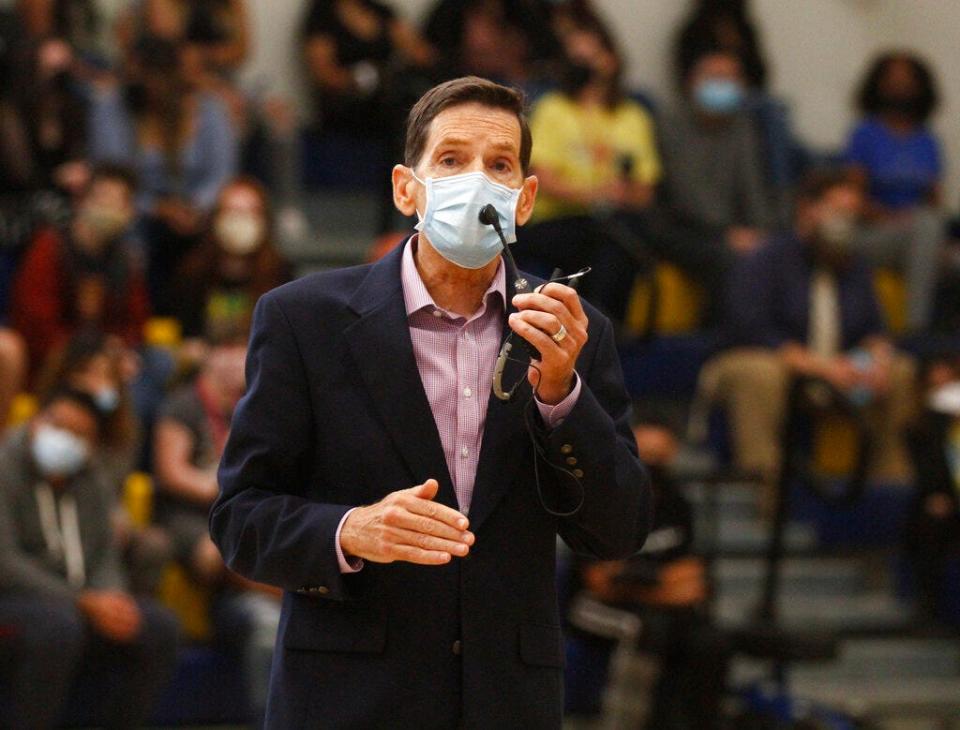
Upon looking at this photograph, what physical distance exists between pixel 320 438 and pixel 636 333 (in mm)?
4849

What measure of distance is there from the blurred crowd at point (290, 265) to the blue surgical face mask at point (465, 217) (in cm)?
319

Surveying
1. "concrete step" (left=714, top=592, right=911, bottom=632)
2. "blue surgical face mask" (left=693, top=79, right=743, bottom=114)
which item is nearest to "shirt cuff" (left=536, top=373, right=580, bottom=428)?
"concrete step" (left=714, top=592, right=911, bottom=632)

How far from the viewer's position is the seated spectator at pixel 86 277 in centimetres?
642

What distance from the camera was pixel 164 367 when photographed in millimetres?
6457

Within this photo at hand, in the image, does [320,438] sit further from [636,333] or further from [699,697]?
[636,333]

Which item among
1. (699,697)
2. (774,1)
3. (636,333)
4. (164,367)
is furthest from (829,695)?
(774,1)

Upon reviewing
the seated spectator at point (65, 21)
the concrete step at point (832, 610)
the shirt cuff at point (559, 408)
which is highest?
the seated spectator at point (65, 21)

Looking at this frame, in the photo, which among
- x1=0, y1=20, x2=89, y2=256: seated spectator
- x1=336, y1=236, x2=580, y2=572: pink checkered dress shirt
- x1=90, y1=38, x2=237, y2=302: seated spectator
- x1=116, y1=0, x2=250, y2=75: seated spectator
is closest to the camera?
x1=336, y1=236, x2=580, y2=572: pink checkered dress shirt

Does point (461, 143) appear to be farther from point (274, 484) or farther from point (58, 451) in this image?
point (58, 451)

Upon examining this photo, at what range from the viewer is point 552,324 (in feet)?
6.68

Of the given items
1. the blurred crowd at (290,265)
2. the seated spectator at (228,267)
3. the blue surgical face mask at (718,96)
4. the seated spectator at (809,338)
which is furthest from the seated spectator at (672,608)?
the blue surgical face mask at (718,96)

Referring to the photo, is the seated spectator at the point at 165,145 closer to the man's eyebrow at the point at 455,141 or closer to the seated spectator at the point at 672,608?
the seated spectator at the point at 672,608

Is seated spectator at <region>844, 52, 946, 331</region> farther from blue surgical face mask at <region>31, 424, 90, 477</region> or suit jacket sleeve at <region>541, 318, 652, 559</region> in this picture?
suit jacket sleeve at <region>541, 318, 652, 559</region>

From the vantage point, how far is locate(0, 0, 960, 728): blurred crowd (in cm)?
538
